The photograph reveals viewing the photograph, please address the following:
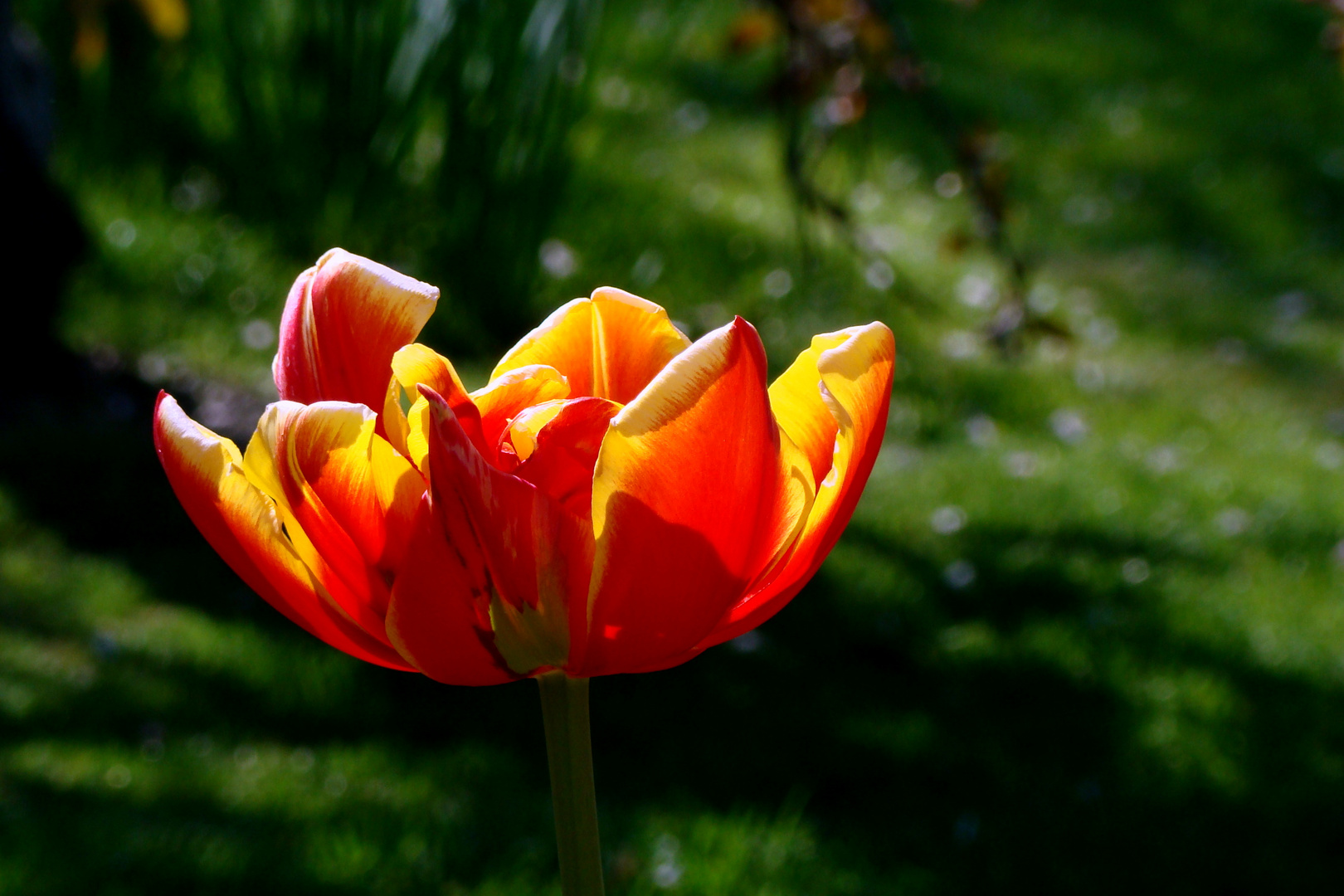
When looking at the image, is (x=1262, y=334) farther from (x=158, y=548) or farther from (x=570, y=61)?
(x=570, y=61)

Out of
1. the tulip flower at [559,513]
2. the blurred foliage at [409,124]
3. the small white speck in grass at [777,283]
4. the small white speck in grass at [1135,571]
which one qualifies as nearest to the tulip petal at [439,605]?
the tulip flower at [559,513]

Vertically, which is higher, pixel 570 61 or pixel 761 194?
pixel 570 61

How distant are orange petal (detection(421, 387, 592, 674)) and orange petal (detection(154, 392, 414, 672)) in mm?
72

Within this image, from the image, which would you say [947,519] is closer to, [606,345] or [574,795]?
[606,345]

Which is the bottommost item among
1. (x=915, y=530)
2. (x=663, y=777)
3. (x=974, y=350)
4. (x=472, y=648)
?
(x=974, y=350)

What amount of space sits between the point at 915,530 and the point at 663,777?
142cm

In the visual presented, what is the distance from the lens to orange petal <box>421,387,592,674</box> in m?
0.60

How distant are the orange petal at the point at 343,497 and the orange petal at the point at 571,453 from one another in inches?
2.4

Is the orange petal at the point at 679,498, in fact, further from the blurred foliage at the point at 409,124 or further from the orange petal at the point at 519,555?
the blurred foliage at the point at 409,124

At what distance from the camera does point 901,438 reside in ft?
14.8

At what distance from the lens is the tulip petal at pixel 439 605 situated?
0.61 m

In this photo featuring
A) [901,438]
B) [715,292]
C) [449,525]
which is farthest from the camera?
[715,292]

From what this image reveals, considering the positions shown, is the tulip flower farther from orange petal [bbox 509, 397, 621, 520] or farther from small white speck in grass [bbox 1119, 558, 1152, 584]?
small white speck in grass [bbox 1119, 558, 1152, 584]

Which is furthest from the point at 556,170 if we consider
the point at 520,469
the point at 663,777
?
the point at 663,777
